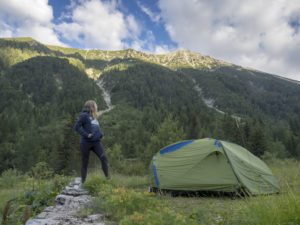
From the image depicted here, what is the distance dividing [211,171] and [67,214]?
4276 mm

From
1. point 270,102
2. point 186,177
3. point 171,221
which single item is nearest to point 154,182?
point 186,177

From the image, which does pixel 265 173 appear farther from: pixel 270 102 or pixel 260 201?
pixel 270 102

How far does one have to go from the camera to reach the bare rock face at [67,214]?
13.1 feet

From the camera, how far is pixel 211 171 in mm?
7625

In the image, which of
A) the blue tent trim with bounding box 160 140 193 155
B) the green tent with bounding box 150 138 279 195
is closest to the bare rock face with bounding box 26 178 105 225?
the green tent with bounding box 150 138 279 195

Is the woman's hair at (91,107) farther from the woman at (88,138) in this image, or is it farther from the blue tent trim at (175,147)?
the blue tent trim at (175,147)

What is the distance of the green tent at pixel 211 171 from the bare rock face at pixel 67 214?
2555 mm

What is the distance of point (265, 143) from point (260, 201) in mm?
47267

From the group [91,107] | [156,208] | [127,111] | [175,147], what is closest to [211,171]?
[175,147]

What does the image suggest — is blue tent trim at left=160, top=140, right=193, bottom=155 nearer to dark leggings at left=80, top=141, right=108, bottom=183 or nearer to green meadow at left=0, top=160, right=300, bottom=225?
green meadow at left=0, top=160, right=300, bottom=225

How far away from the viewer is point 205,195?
7.63 meters

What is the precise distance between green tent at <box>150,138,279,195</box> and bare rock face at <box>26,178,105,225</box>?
2.56 metres

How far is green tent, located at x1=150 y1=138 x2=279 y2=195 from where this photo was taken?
7379 millimetres

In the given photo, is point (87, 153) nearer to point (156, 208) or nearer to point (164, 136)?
point (156, 208)
